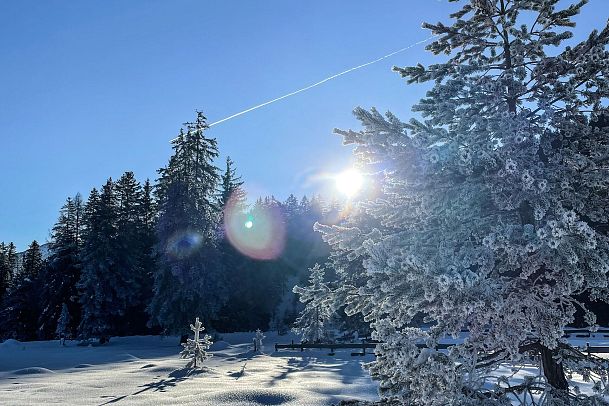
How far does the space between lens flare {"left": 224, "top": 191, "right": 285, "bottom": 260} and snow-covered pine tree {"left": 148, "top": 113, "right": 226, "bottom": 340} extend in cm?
1410

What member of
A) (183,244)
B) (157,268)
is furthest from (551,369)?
(157,268)

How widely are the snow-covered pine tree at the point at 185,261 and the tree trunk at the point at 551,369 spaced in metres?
32.3

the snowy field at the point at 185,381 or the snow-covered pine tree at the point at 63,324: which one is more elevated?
the snow-covered pine tree at the point at 63,324

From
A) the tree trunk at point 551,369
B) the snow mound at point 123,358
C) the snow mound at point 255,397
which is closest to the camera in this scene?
the tree trunk at point 551,369

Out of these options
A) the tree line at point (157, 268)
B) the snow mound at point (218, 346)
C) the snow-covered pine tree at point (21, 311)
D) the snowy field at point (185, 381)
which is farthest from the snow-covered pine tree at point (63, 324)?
the snow mound at point (218, 346)

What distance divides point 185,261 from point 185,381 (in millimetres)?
19682

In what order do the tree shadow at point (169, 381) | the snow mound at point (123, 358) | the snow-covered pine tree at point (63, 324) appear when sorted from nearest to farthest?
the tree shadow at point (169, 381) < the snow mound at point (123, 358) < the snow-covered pine tree at point (63, 324)

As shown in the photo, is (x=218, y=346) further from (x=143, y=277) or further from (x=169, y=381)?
(x=169, y=381)

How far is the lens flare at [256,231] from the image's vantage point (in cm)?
5313

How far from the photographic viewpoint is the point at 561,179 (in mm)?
4797

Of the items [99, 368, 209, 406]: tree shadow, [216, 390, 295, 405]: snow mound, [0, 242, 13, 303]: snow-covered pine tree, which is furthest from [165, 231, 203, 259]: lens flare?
[0, 242, 13, 303]: snow-covered pine tree

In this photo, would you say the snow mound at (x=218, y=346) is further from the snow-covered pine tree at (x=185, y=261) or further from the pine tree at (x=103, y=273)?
the pine tree at (x=103, y=273)

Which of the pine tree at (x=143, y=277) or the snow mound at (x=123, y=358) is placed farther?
the pine tree at (x=143, y=277)

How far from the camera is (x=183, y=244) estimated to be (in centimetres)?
3644
